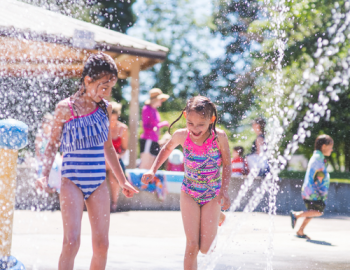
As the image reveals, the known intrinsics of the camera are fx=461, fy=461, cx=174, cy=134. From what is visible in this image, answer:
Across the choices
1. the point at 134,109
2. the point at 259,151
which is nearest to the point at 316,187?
the point at 259,151

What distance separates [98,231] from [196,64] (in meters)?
27.6

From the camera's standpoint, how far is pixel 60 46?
8484 mm

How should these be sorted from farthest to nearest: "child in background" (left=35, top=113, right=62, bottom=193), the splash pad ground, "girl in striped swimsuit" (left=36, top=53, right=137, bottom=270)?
"child in background" (left=35, top=113, right=62, bottom=193) → the splash pad ground → "girl in striped swimsuit" (left=36, top=53, right=137, bottom=270)

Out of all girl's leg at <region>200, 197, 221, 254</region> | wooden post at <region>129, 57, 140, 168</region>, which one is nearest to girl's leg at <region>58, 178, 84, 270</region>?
girl's leg at <region>200, 197, 221, 254</region>

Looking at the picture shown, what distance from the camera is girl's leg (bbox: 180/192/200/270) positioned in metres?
3.15

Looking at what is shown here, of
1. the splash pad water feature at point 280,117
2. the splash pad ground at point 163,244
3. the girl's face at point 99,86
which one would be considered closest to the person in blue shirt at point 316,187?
the splash pad ground at point 163,244

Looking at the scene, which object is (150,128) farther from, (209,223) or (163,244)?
(209,223)

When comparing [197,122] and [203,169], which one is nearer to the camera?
[197,122]

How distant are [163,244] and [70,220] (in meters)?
2.42

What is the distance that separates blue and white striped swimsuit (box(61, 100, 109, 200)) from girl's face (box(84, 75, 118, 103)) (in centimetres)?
15

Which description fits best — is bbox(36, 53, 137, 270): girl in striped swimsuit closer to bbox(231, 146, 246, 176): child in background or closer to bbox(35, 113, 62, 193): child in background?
bbox(35, 113, 62, 193): child in background

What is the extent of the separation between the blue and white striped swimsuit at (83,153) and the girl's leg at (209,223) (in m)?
0.82

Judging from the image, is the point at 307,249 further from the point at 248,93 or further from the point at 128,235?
the point at 248,93

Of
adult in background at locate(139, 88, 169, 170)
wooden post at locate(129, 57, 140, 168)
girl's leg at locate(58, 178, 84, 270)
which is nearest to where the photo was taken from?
girl's leg at locate(58, 178, 84, 270)
